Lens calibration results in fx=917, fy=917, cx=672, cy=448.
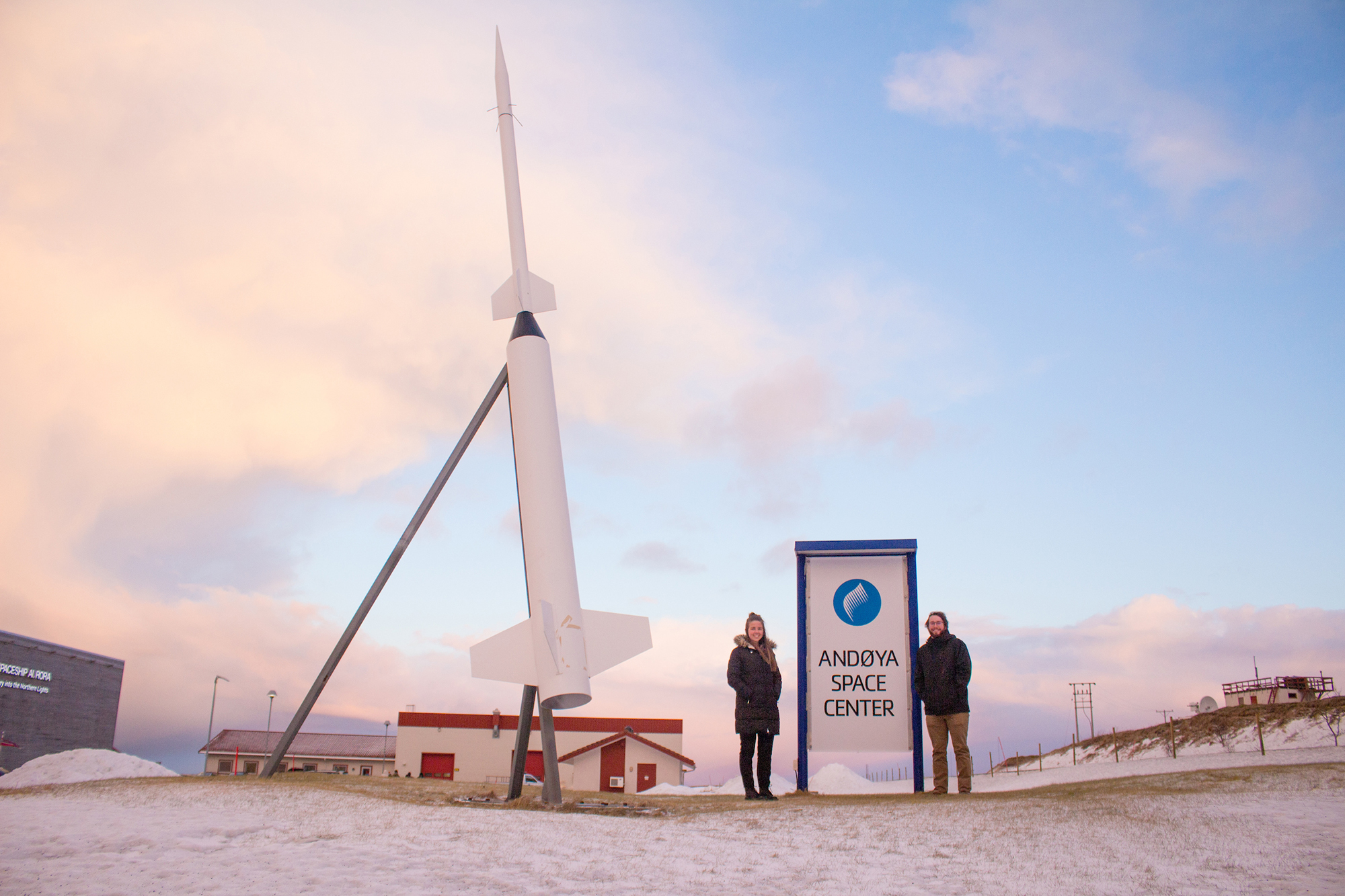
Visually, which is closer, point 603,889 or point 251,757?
point 603,889

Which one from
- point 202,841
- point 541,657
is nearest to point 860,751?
point 541,657

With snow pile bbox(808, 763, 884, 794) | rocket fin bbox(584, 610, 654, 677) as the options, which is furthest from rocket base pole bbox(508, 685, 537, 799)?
snow pile bbox(808, 763, 884, 794)

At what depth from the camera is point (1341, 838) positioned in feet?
21.4

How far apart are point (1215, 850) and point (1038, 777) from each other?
15.3 m

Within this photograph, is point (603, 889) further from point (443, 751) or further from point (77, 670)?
point (77, 670)

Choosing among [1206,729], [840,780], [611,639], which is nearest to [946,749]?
[611,639]

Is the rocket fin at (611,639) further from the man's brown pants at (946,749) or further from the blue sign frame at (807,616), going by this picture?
the man's brown pants at (946,749)

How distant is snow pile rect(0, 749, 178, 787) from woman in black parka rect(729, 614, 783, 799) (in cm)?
1135

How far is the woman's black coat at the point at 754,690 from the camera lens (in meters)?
9.92

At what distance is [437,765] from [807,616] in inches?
1118

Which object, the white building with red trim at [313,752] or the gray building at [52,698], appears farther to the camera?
the white building with red trim at [313,752]

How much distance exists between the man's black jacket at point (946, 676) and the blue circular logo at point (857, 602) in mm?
1434

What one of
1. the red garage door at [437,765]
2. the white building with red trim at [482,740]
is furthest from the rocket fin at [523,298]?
the red garage door at [437,765]

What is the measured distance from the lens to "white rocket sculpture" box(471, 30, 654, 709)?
10391mm
